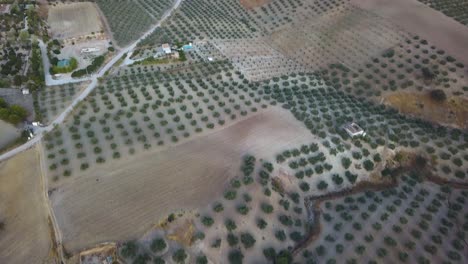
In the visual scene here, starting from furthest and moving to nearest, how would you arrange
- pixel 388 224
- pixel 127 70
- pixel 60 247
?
pixel 127 70, pixel 388 224, pixel 60 247

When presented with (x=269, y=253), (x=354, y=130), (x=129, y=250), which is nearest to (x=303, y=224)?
(x=269, y=253)

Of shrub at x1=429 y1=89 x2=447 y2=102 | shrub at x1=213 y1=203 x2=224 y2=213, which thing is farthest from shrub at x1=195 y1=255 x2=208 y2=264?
shrub at x1=429 y1=89 x2=447 y2=102

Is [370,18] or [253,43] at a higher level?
[370,18]

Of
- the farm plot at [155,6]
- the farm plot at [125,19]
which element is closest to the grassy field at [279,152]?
the farm plot at [125,19]

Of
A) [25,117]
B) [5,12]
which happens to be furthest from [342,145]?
[5,12]

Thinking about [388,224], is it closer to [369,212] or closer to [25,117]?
[369,212]

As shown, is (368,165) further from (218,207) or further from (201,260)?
(201,260)

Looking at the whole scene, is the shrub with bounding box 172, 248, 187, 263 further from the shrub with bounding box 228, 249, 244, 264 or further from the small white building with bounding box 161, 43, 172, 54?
the small white building with bounding box 161, 43, 172, 54
